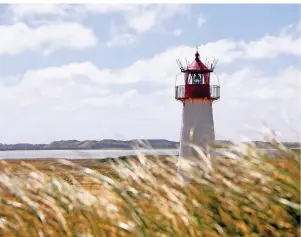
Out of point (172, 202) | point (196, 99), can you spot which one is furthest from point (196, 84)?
point (172, 202)

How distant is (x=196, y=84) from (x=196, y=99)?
0.71 metres

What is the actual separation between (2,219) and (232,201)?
7.10 feet

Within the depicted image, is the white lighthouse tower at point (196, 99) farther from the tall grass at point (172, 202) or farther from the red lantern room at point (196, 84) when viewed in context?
the tall grass at point (172, 202)

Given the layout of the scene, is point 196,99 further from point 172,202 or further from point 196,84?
point 172,202

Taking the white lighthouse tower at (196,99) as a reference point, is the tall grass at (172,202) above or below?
below

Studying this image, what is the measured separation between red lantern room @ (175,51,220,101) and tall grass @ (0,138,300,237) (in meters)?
15.6

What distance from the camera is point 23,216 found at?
5738 mm

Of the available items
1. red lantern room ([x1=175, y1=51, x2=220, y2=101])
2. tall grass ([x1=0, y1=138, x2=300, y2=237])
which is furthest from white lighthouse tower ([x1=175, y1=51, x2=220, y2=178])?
tall grass ([x1=0, y1=138, x2=300, y2=237])

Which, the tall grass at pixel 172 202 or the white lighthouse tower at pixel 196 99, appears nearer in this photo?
the tall grass at pixel 172 202

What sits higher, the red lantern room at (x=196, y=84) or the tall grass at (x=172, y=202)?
the red lantern room at (x=196, y=84)

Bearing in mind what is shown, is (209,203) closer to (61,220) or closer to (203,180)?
(203,180)

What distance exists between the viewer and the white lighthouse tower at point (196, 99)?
21.0 metres

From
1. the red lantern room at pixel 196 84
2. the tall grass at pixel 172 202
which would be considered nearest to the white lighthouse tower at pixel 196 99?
the red lantern room at pixel 196 84

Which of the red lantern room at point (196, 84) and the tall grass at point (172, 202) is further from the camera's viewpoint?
the red lantern room at point (196, 84)
